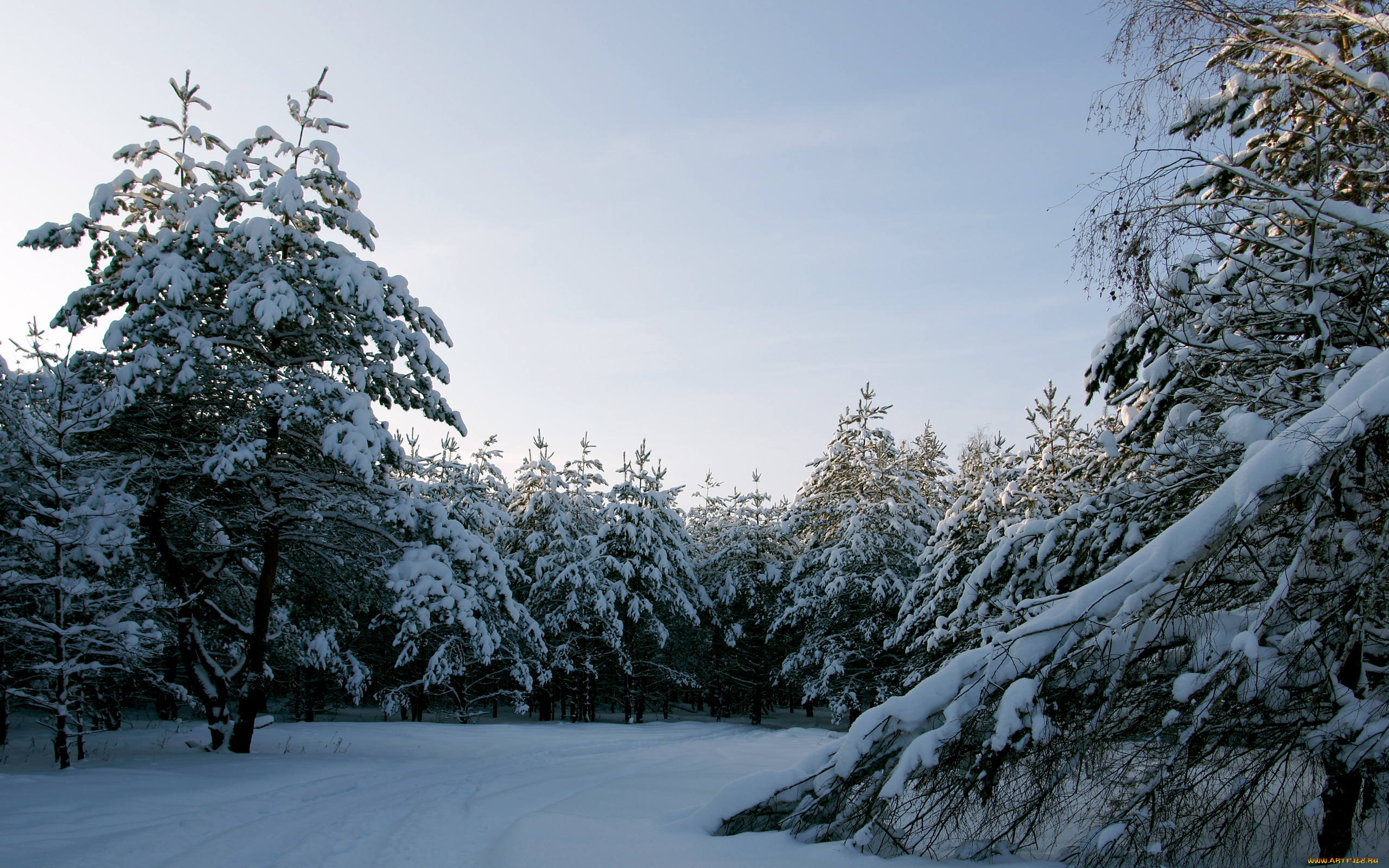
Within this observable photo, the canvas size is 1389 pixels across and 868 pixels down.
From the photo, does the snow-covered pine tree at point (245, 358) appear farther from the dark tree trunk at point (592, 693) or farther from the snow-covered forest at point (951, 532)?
the dark tree trunk at point (592, 693)

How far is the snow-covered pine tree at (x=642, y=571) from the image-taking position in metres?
24.0

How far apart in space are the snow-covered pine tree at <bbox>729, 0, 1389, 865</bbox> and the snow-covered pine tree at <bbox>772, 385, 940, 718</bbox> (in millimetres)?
16418

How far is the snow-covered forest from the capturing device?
372cm

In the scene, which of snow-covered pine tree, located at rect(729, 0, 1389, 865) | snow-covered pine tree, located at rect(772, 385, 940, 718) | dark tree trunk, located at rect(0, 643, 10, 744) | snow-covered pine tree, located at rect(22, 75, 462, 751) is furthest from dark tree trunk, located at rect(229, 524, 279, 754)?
snow-covered pine tree, located at rect(772, 385, 940, 718)

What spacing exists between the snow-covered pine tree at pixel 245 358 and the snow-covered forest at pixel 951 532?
0.06 metres

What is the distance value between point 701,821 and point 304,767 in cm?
700

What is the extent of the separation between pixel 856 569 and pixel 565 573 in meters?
9.38

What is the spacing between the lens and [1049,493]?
11.8 m

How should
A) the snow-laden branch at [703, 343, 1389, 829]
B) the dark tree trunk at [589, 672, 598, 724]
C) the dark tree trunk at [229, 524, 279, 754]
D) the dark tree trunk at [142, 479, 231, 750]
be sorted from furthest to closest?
the dark tree trunk at [589, 672, 598, 724] → the dark tree trunk at [229, 524, 279, 754] → the dark tree trunk at [142, 479, 231, 750] → the snow-laden branch at [703, 343, 1389, 829]

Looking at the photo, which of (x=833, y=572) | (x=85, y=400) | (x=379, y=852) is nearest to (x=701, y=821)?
(x=379, y=852)

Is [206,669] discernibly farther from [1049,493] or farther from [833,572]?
[833,572]

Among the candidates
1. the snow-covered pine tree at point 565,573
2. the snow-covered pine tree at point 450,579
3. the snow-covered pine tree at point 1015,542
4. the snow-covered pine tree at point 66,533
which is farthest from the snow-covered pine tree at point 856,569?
the snow-covered pine tree at point 66,533

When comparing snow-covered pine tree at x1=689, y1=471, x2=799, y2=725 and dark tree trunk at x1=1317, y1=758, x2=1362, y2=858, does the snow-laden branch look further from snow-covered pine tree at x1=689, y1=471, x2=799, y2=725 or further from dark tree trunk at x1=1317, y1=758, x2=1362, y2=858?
snow-covered pine tree at x1=689, y1=471, x2=799, y2=725

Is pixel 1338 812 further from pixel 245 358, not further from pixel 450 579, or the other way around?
pixel 245 358
